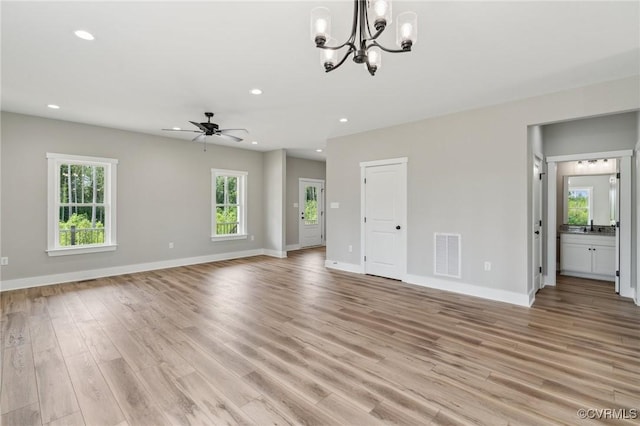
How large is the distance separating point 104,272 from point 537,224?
7709 millimetres

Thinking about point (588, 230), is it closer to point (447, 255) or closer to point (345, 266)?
point (447, 255)

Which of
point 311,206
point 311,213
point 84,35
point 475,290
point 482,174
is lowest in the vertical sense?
point 475,290

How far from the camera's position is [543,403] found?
2.05 meters

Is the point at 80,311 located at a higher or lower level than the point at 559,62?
lower

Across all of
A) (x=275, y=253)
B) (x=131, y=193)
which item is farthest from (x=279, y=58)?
(x=275, y=253)

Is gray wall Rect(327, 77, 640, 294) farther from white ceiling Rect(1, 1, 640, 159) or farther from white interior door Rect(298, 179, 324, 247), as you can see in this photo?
white interior door Rect(298, 179, 324, 247)

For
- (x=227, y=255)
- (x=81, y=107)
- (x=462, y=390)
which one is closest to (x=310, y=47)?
(x=462, y=390)

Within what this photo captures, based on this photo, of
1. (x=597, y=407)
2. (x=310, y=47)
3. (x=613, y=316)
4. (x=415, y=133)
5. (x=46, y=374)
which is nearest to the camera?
(x=597, y=407)

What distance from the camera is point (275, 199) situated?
806cm

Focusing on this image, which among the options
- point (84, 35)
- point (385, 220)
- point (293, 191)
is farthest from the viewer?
point (293, 191)

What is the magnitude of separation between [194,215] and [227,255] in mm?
1324

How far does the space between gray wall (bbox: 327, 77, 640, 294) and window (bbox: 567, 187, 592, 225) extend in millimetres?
2767

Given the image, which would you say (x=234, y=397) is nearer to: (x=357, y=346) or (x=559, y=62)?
(x=357, y=346)

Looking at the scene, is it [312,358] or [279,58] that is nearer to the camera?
[312,358]
